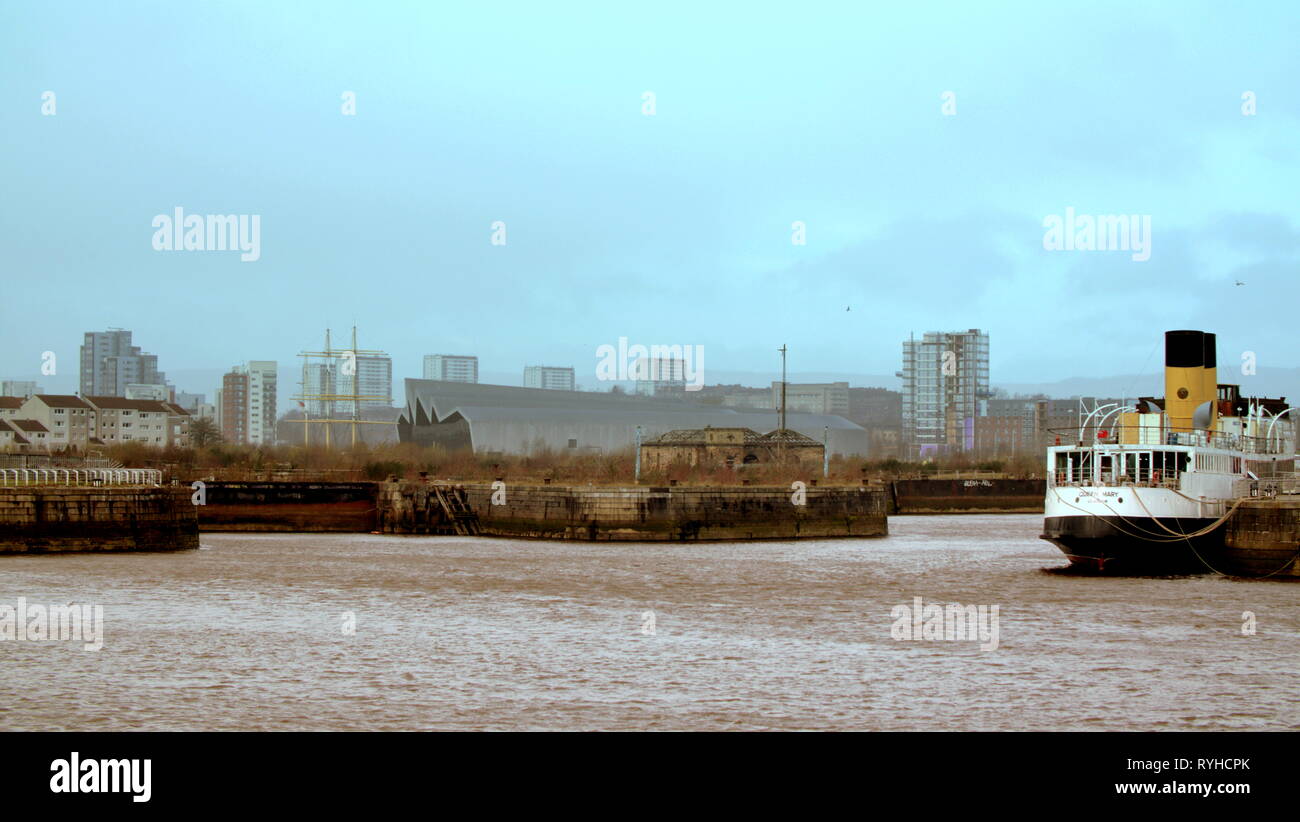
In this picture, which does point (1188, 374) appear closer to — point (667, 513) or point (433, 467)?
point (667, 513)

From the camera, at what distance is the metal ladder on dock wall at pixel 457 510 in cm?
6116

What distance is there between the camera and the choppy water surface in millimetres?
19750

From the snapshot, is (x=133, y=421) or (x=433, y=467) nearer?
(x=433, y=467)

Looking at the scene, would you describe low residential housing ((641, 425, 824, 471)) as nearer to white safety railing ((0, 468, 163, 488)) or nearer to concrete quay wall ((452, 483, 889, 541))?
concrete quay wall ((452, 483, 889, 541))

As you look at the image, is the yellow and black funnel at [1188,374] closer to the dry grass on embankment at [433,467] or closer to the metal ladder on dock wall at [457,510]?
the dry grass on embankment at [433,467]

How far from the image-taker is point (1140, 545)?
37031 millimetres

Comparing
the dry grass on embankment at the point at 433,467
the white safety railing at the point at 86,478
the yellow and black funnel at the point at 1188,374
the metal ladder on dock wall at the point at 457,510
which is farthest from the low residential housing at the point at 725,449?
the yellow and black funnel at the point at 1188,374

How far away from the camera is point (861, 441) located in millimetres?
135625

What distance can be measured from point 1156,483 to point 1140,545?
1622 mm

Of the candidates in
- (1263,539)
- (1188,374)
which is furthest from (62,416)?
(1263,539)

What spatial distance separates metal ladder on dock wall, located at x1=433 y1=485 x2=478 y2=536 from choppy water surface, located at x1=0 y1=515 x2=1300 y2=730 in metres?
18.0

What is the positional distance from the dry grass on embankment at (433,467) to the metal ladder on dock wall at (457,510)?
3.56 meters
